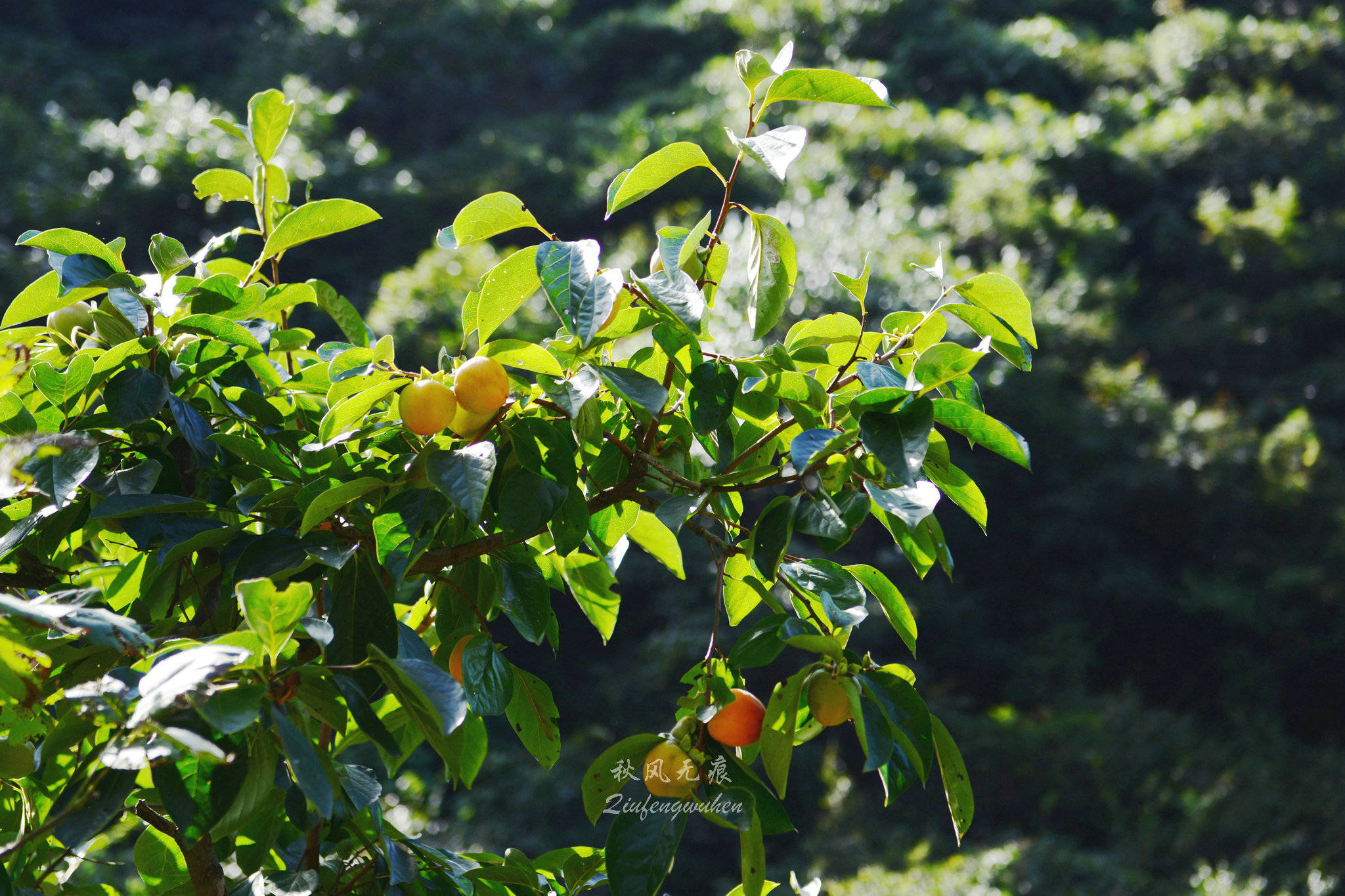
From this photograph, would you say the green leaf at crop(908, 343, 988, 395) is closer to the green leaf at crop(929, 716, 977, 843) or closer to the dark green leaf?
the green leaf at crop(929, 716, 977, 843)

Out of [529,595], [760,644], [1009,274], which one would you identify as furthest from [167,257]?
[1009,274]

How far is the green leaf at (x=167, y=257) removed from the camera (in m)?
0.51

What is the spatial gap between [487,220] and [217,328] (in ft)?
0.46

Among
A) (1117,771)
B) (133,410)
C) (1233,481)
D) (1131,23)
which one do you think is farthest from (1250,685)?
(1131,23)

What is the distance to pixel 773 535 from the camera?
435mm

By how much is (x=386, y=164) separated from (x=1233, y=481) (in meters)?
4.17

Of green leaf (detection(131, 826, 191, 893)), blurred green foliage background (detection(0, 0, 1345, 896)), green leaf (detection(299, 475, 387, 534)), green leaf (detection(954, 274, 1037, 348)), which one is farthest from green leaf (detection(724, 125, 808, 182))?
blurred green foliage background (detection(0, 0, 1345, 896))

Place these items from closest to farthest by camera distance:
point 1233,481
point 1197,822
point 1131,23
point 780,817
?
point 780,817, point 1197,822, point 1233,481, point 1131,23

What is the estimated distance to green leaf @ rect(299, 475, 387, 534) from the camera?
1.33ft

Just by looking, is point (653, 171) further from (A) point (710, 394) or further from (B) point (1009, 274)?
(B) point (1009, 274)

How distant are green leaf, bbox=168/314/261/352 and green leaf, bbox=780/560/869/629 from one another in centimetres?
29

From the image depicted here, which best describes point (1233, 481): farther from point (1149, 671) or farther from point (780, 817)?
point (780, 817)

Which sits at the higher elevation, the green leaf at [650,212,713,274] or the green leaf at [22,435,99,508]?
the green leaf at [650,212,713,274]

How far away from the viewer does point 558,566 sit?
628mm
